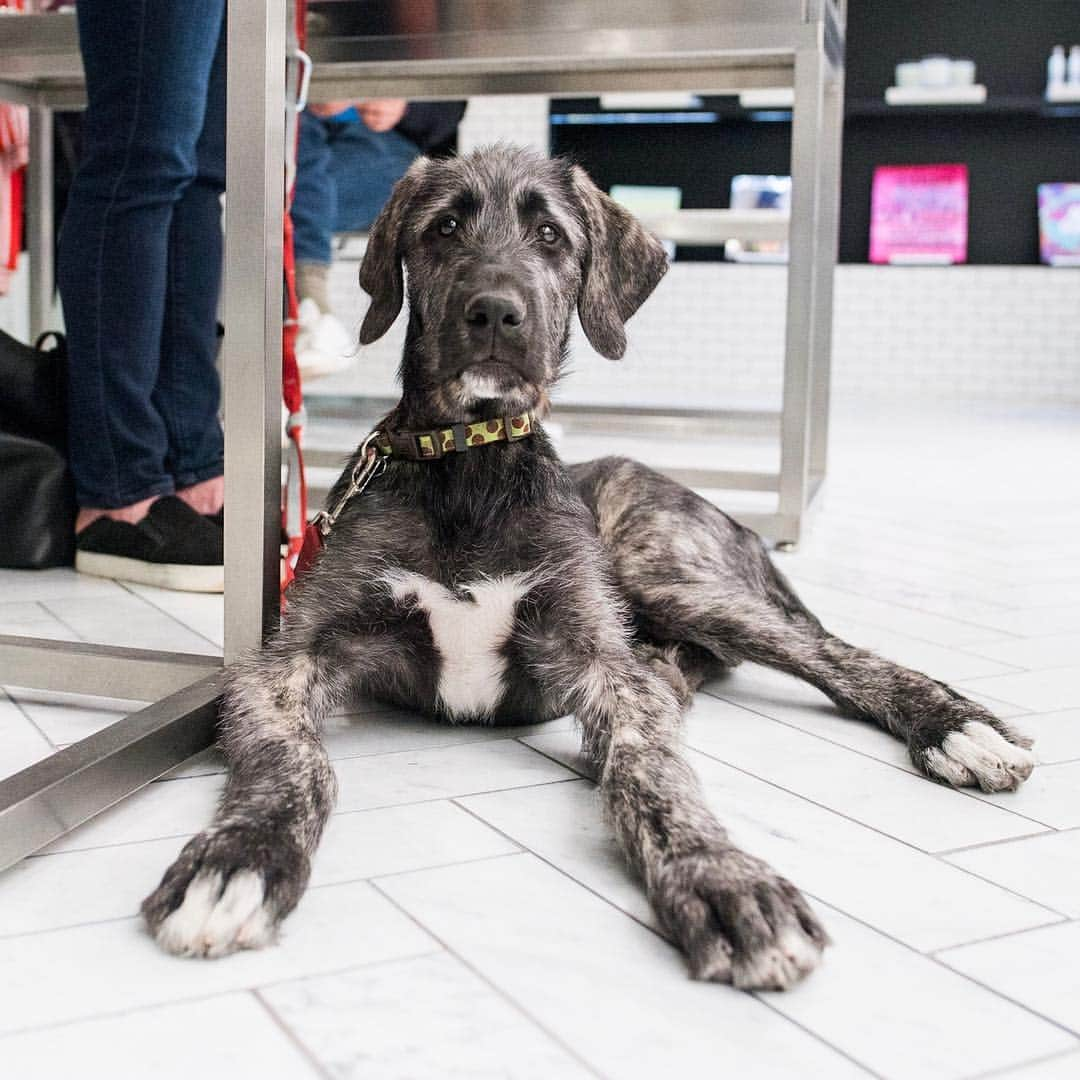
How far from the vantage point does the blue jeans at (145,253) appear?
102 inches

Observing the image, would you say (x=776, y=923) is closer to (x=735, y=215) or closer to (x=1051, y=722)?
(x=1051, y=722)

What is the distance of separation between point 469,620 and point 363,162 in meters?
4.09

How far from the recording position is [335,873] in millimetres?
1412

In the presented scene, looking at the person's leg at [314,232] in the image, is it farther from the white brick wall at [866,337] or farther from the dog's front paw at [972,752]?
the white brick wall at [866,337]

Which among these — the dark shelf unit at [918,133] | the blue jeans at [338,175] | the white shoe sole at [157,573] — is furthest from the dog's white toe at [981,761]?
the dark shelf unit at [918,133]

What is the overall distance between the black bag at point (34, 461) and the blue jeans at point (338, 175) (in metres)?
1.74

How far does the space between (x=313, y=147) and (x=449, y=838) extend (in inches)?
146

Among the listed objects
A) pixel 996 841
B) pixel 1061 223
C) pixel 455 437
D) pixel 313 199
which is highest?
pixel 1061 223

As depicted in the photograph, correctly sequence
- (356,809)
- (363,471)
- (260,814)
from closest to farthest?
(260,814) → (356,809) → (363,471)

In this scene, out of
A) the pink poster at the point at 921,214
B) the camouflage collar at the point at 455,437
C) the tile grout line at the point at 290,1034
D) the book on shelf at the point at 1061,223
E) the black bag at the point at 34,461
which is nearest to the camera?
the tile grout line at the point at 290,1034

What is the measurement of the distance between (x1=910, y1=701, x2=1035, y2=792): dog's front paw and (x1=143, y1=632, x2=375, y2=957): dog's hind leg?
821 millimetres

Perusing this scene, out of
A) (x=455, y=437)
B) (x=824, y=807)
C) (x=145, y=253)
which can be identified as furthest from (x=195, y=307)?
(x=824, y=807)

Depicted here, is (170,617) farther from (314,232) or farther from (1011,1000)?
(314,232)

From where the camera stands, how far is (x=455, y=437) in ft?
6.36
